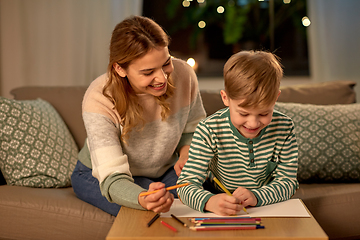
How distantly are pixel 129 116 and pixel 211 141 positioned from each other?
1.15 feet

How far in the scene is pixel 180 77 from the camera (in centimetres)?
156

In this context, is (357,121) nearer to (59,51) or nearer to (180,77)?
(180,77)

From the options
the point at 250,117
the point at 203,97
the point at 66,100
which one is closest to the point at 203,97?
the point at 203,97

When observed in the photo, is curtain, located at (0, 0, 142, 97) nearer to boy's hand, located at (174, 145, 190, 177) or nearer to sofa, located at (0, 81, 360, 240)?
sofa, located at (0, 81, 360, 240)

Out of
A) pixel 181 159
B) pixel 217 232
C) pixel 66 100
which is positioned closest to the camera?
pixel 217 232

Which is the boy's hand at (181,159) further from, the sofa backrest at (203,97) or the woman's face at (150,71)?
the sofa backrest at (203,97)

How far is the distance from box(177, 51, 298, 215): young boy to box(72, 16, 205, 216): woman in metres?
0.15

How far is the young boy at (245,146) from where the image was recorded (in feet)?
3.47

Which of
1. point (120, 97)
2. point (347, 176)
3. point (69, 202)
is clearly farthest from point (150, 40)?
point (347, 176)

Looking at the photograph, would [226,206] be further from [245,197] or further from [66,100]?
[66,100]

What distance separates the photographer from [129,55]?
128 centimetres

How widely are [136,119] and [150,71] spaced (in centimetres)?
20

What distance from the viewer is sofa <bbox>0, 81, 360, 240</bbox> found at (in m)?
1.51

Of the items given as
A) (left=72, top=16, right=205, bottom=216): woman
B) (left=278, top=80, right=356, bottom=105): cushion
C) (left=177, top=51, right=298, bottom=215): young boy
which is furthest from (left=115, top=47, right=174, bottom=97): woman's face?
(left=278, top=80, right=356, bottom=105): cushion
